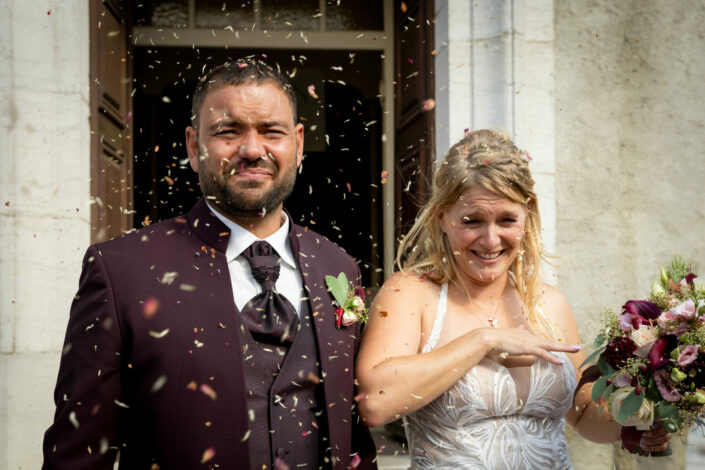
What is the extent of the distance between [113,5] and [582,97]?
3304 mm

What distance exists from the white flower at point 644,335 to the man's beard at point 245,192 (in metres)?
1.22

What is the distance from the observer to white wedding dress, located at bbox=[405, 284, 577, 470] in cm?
231

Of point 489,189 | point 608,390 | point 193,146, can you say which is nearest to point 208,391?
point 193,146

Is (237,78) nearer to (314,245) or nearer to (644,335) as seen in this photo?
(314,245)

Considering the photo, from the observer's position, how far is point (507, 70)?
4211 millimetres

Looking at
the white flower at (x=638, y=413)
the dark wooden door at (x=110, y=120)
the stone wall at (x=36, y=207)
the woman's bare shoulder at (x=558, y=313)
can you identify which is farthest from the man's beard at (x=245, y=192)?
the dark wooden door at (x=110, y=120)

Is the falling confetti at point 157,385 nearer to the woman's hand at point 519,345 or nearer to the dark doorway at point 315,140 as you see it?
the woman's hand at point 519,345

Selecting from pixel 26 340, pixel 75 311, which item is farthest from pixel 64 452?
pixel 26 340

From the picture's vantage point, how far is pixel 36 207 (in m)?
3.90

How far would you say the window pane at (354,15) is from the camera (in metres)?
5.71

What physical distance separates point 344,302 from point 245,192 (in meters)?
0.50

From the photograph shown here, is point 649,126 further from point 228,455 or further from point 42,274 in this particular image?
point 42,274

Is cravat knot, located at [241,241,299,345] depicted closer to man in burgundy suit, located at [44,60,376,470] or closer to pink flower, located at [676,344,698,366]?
man in burgundy suit, located at [44,60,376,470]

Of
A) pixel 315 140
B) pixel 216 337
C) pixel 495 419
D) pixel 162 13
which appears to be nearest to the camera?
pixel 216 337
